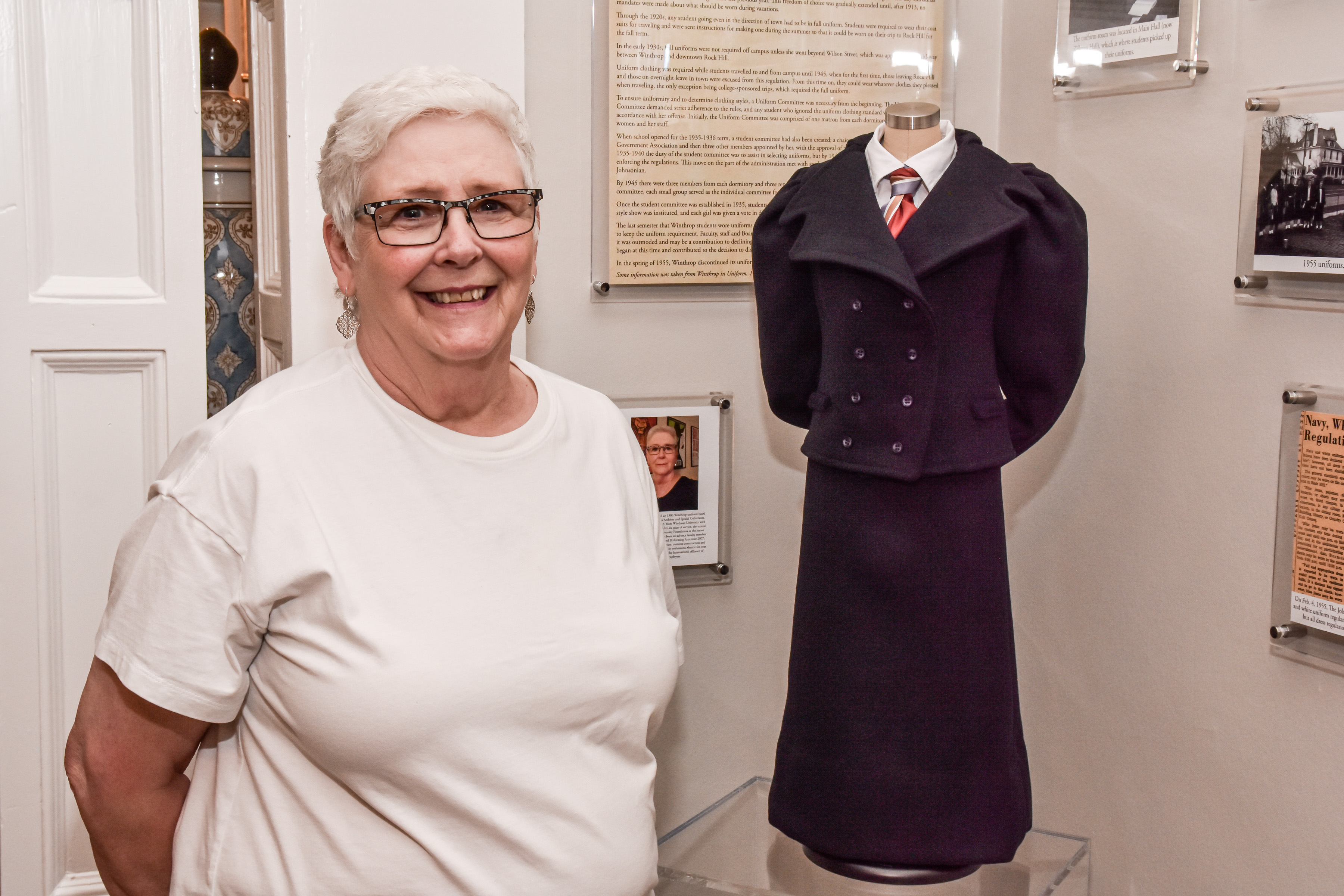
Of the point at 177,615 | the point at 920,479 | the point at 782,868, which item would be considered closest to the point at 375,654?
the point at 177,615

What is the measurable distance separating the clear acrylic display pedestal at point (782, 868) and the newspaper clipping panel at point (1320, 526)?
546 millimetres

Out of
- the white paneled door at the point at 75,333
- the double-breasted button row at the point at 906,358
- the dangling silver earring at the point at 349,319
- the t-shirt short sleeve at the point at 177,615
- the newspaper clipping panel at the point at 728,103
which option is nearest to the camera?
the t-shirt short sleeve at the point at 177,615

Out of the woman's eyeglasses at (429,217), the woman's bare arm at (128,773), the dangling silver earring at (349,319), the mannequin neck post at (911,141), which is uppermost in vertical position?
the mannequin neck post at (911,141)

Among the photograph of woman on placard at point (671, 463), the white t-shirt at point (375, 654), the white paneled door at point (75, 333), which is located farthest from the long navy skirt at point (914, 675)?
the white paneled door at point (75, 333)

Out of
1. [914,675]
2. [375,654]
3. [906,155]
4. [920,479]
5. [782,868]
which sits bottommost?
[782,868]

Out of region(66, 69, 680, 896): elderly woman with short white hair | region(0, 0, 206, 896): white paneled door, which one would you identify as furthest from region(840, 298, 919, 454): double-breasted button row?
region(0, 0, 206, 896): white paneled door

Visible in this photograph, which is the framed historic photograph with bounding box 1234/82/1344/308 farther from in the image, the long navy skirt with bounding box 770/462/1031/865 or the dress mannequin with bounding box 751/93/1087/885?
the long navy skirt with bounding box 770/462/1031/865

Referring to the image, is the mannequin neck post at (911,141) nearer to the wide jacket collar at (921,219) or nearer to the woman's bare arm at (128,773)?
the wide jacket collar at (921,219)

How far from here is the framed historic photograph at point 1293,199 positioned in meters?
1.56

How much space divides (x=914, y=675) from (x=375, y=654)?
78 centimetres

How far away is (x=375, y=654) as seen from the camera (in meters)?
1.25

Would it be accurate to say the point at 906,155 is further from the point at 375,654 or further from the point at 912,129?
the point at 375,654

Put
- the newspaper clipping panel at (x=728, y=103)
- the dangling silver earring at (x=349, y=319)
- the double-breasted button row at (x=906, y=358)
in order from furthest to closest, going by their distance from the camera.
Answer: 1. the newspaper clipping panel at (x=728, y=103)
2. the double-breasted button row at (x=906, y=358)
3. the dangling silver earring at (x=349, y=319)

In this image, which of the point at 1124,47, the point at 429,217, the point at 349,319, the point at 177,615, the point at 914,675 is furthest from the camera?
the point at 1124,47
